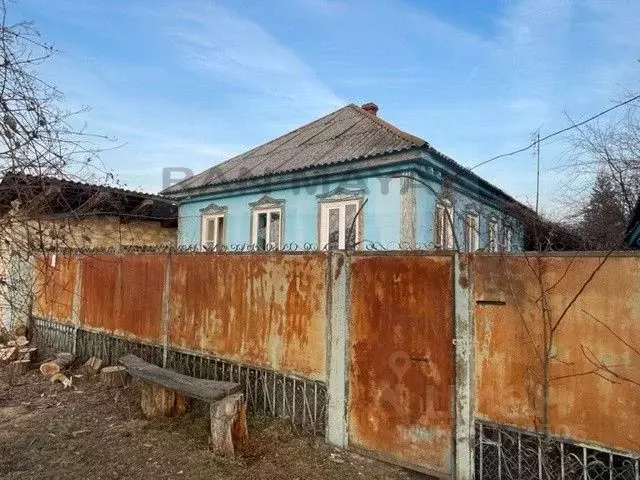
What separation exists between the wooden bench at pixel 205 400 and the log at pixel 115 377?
1.02 m

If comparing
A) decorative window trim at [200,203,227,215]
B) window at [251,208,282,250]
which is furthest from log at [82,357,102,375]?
decorative window trim at [200,203,227,215]

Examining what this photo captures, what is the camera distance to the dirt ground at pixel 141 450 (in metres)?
3.81

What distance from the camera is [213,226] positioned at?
476 inches

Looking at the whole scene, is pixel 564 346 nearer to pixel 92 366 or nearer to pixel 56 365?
pixel 92 366

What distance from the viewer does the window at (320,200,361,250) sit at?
28.9 feet

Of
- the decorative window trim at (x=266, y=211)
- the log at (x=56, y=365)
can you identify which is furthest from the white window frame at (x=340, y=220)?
the log at (x=56, y=365)

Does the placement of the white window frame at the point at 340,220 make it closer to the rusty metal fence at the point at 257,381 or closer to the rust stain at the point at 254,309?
the rust stain at the point at 254,309

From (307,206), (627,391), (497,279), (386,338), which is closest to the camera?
(627,391)

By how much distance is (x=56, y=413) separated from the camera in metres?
5.36

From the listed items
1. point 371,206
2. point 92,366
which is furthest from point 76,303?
point 371,206

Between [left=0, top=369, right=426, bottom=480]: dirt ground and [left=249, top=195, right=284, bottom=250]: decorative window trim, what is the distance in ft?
17.7

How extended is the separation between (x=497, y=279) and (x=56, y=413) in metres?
5.53

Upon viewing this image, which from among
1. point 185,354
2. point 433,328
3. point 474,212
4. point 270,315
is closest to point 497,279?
point 433,328

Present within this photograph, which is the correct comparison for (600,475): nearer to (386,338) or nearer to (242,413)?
(386,338)
